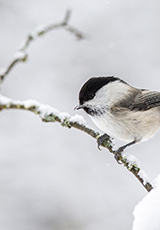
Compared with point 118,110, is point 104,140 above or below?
below

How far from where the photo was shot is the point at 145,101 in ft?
8.30

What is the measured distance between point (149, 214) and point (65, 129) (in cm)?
416

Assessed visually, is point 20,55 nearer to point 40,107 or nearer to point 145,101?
point 40,107

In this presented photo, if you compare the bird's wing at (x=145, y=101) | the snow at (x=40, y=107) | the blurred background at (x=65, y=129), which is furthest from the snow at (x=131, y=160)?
the blurred background at (x=65, y=129)

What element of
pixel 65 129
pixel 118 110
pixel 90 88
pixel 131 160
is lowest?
pixel 131 160

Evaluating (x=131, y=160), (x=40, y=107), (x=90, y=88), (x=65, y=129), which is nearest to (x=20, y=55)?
(x=40, y=107)

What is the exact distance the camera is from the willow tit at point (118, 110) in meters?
2.24

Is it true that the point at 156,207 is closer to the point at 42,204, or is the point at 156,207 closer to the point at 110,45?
the point at 42,204

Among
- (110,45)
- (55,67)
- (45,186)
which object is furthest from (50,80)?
(45,186)

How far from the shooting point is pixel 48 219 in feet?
12.8

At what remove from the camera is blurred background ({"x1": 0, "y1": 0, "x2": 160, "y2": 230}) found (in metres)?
4.04

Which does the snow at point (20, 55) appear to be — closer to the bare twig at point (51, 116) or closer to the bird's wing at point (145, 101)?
the bare twig at point (51, 116)

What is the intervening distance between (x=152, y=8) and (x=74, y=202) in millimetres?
3837

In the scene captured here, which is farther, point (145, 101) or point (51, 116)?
point (145, 101)
